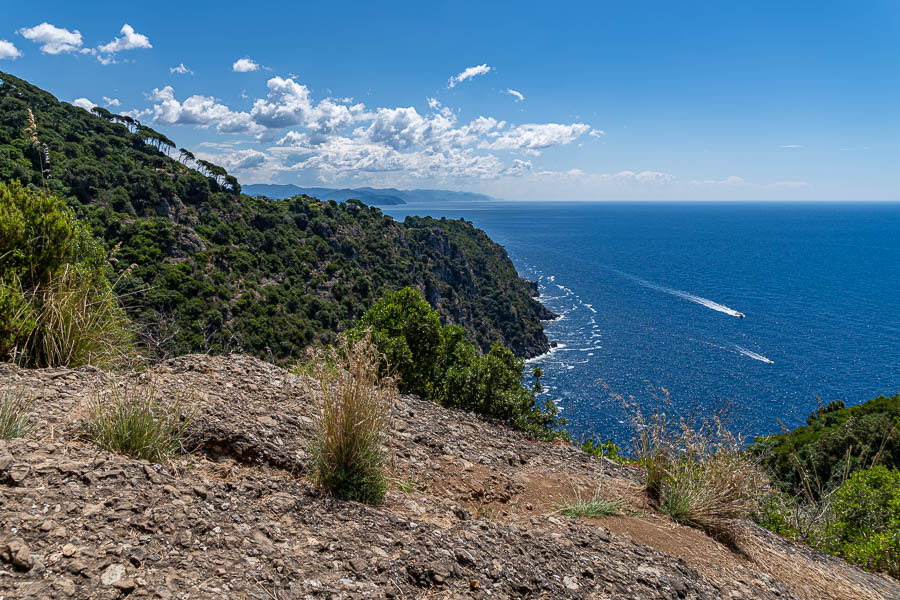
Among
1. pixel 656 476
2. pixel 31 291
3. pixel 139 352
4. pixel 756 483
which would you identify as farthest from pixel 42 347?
pixel 756 483

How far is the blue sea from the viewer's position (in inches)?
1898

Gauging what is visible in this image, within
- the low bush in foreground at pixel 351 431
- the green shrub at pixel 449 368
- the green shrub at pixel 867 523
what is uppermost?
the low bush in foreground at pixel 351 431

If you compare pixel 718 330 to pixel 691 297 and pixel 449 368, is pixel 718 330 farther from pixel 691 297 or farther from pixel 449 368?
pixel 449 368

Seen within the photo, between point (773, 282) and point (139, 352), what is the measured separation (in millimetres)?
122792

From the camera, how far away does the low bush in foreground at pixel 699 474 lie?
466 centimetres

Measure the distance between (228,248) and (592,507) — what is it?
1576 inches

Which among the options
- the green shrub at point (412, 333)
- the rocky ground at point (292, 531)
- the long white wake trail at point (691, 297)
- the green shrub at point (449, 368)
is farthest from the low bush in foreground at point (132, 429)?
the long white wake trail at point (691, 297)

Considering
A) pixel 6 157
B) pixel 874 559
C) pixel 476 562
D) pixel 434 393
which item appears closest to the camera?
pixel 476 562

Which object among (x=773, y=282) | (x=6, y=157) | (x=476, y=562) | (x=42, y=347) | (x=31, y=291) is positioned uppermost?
(x=6, y=157)

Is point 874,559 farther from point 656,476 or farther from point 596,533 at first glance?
point 596,533

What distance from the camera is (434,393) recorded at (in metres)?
10.8

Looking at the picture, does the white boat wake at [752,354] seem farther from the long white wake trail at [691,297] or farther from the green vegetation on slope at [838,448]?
the green vegetation on slope at [838,448]

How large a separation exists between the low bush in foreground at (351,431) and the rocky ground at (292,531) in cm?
16

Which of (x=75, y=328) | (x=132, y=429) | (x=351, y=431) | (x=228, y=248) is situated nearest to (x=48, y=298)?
(x=75, y=328)
